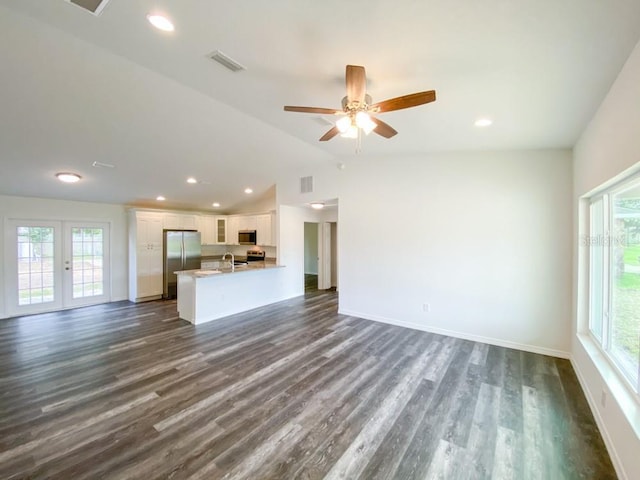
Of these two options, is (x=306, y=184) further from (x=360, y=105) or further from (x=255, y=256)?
(x=360, y=105)

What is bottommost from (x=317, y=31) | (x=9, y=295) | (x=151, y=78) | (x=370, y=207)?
(x=9, y=295)

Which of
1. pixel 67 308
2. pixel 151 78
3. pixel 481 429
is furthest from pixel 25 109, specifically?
pixel 481 429

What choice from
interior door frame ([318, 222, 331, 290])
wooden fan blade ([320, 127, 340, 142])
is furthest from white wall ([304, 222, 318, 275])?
wooden fan blade ([320, 127, 340, 142])

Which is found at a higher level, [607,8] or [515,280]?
[607,8]

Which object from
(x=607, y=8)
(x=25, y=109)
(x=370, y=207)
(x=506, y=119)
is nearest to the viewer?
(x=607, y=8)

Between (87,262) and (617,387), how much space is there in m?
8.94

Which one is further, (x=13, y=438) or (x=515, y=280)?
(x=515, y=280)

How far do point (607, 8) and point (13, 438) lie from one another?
16.0 feet

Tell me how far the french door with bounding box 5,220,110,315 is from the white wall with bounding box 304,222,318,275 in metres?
6.55

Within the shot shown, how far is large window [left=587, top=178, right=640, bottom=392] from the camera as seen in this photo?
2164 mm

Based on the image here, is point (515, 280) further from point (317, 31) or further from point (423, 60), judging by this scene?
point (317, 31)

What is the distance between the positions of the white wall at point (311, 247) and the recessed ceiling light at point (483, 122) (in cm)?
844

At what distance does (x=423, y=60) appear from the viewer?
206 centimetres

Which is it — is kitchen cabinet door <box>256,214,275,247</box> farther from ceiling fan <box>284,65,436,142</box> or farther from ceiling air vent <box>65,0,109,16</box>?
ceiling air vent <box>65,0,109,16</box>
